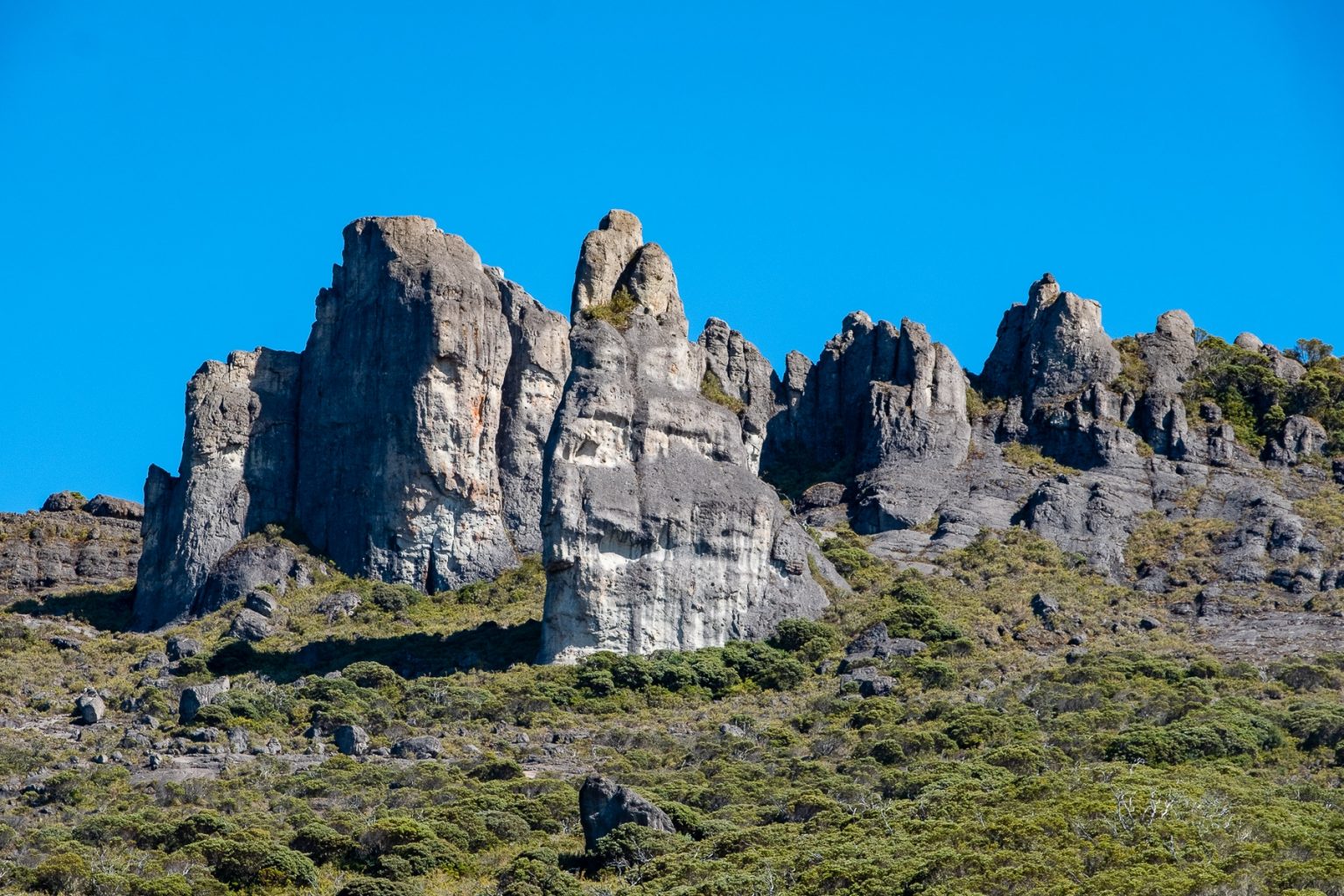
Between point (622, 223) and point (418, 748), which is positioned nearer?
point (418, 748)

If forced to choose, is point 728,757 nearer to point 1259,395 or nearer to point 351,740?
point 351,740

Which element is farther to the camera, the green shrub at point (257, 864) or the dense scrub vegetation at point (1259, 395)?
the dense scrub vegetation at point (1259, 395)

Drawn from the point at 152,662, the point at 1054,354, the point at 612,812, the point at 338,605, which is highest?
the point at 1054,354

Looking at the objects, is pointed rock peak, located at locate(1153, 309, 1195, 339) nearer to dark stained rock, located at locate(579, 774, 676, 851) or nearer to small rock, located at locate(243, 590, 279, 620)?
small rock, located at locate(243, 590, 279, 620)

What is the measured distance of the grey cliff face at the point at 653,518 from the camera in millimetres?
88938

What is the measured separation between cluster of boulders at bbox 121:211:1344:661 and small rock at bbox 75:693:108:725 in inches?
421

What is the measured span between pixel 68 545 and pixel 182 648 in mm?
19260

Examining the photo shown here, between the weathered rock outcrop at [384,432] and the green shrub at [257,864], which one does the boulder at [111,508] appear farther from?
the green shrub at [257,864]

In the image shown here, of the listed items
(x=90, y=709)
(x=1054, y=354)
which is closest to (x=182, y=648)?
(x=90, y=709)

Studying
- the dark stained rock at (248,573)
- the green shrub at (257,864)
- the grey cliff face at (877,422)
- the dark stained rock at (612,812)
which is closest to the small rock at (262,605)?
the dark stained rock at (248,573)

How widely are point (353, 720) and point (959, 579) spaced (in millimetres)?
25151

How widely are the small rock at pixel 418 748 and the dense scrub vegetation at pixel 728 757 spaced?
0.87 m

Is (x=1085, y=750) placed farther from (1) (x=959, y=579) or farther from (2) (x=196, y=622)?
(2) (x=196, y=622)

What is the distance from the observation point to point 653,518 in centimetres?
8988
